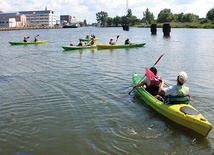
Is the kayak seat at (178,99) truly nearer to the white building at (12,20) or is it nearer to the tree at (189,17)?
the tree at (189,17)

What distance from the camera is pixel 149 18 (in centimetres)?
14725

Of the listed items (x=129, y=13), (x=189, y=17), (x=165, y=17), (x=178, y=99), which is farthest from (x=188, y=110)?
(x=129, y=13)

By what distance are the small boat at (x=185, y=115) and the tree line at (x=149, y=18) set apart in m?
91.0

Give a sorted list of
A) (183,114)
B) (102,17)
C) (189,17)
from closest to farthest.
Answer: (183,114)
(189,17)
(102,17)

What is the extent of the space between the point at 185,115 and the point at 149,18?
145 m

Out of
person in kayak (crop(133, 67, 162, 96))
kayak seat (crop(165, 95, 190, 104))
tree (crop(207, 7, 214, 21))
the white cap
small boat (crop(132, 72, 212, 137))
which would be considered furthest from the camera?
tree (crop(207, 7, 214, 21))

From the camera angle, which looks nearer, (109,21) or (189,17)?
(189,17)

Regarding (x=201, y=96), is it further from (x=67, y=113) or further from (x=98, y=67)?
(x=98, y=67)

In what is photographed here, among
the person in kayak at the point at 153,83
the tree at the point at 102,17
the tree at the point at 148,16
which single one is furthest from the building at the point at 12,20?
Answer: the person in kayak at the point at 153,83

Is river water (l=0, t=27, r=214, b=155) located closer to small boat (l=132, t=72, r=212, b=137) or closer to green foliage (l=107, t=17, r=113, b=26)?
small boat (l=132, t=72, r=212, b=137)

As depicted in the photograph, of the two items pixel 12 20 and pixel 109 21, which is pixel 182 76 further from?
pixel 109 21

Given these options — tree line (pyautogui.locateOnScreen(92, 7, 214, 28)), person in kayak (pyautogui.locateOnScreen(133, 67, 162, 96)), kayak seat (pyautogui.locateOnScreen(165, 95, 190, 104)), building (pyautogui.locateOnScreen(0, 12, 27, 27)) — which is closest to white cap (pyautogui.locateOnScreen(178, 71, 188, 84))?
kayak seat (pyautogui.locateOnScreen(165, 95, 190, 104))

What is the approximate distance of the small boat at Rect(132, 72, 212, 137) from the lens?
695 cm

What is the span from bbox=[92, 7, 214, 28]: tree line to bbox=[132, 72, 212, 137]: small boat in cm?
9098
